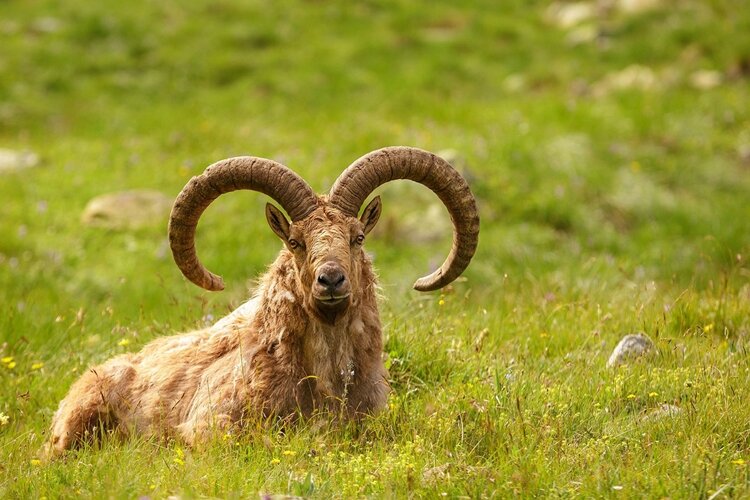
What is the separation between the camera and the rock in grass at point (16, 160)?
62.5ft

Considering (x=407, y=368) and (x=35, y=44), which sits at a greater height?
(x=35, y=44)

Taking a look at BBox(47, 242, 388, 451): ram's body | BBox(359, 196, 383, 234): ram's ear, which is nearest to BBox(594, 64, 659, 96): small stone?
BBox(359, 196, 383, 234): ram's ear

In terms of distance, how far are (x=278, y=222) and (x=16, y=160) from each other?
40.0 ft

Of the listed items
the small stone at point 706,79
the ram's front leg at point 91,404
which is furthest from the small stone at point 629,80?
→ the ram's front leg at point 91,404

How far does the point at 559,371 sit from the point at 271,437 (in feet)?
8.05

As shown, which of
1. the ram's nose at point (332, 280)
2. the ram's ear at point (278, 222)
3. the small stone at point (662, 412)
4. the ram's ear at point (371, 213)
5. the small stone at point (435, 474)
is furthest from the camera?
the ram's ear at point (371, 213)

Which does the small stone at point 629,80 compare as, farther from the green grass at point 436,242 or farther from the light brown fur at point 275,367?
the light brown fur at point 275,367

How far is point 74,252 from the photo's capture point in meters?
16.1

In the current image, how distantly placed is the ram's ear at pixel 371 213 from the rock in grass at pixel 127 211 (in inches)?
344

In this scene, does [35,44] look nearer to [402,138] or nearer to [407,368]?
[402,138]

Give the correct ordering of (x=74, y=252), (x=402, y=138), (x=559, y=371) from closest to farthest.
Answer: (x=559, y=371), (x=74, y=252), (x=402, y=138)

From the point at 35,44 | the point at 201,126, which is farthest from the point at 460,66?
the point at 35,44

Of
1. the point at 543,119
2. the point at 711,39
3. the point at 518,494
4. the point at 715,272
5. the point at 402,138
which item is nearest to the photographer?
the point at 518,494

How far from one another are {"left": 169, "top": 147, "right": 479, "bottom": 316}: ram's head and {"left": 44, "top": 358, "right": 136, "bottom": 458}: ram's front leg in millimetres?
1253
